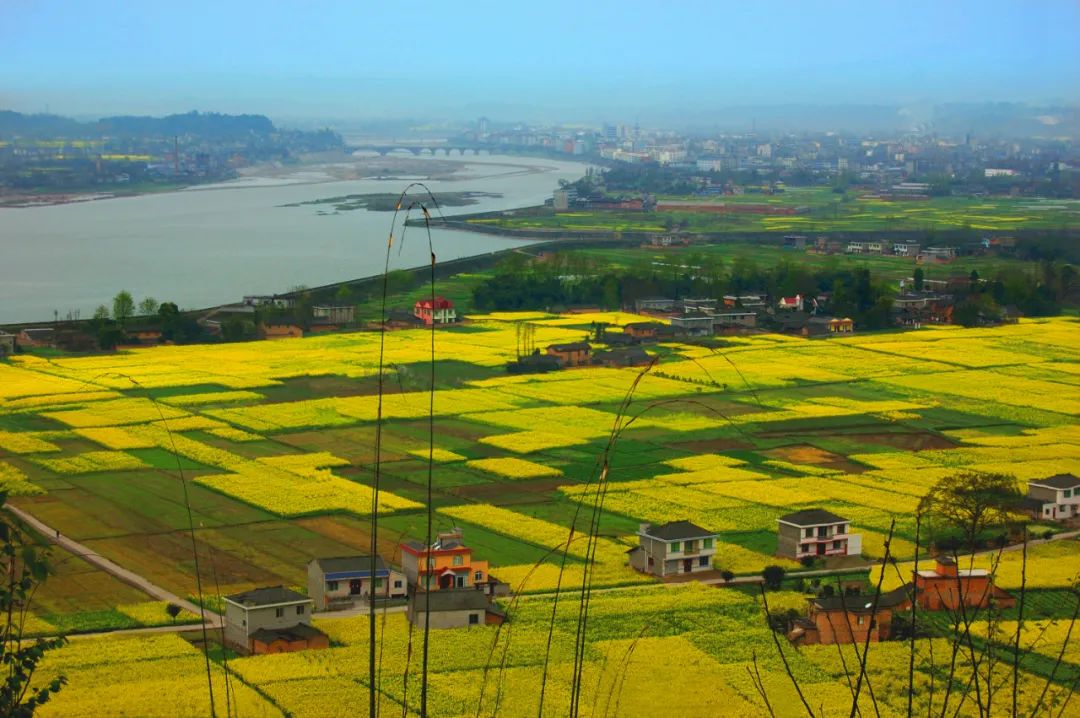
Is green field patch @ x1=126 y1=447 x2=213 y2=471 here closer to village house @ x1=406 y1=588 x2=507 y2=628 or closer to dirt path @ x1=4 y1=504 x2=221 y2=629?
dirt path @ x1=4 y1=504 x2=221 y2=629

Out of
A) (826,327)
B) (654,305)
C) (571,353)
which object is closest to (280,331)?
(571,353)

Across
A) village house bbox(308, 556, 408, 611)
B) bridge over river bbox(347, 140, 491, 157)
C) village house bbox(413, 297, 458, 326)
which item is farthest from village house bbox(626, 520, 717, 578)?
bridge over river bbox(347, 140, 491, 157)

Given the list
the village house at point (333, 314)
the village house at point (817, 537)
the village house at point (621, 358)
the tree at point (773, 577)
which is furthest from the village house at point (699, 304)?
the tree at point (773, 577)

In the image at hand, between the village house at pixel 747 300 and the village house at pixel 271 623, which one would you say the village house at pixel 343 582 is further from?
the village house at pixel 747 300

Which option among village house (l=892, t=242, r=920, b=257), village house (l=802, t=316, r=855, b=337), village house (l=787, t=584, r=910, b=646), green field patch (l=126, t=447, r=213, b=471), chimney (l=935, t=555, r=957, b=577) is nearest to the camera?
village house (l=787, t=584, r=910, b=646)

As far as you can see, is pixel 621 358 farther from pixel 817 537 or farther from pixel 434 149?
pixel 434 149

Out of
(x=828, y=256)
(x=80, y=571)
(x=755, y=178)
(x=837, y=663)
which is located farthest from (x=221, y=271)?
(x=755, y=178)
